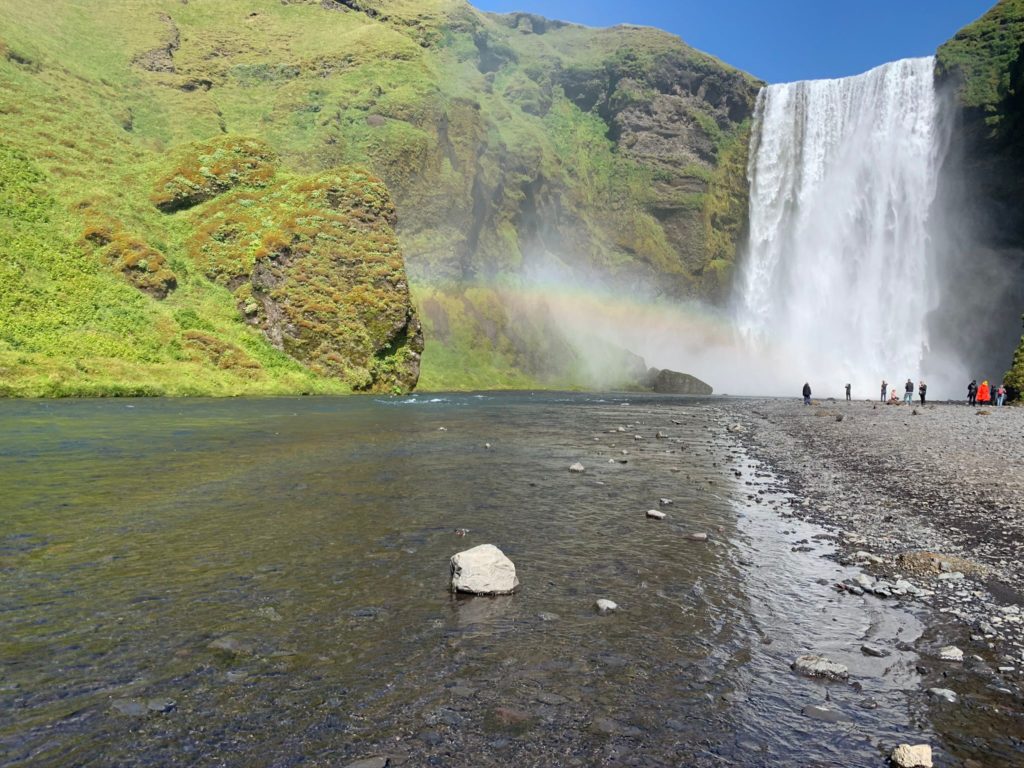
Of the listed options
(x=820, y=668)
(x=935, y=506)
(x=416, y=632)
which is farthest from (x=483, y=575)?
(x=935, y=506)

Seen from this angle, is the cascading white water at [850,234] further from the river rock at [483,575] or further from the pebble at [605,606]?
the river rock at [483,575]

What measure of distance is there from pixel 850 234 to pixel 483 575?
9880cm

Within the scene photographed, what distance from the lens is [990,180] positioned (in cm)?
7600

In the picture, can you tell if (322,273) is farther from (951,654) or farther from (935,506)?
(951,654)

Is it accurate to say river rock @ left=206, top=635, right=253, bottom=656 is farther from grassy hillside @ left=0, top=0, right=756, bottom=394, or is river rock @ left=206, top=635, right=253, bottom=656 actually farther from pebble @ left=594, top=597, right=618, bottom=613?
grassy hillside @ left=0, top=0, right=756, bottom=394

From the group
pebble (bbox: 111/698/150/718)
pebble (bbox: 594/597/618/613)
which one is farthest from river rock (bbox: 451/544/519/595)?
pebble (bbox: 111/698/150/718)

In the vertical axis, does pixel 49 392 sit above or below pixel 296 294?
below

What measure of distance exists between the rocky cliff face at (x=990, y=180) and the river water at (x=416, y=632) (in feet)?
280

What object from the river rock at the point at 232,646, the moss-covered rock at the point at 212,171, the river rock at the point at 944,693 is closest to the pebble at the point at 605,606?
the river rock at the point at 944,693

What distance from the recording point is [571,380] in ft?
323

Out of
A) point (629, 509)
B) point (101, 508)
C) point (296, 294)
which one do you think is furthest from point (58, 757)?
point (296, 294)

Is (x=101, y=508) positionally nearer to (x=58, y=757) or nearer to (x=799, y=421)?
(x=58, y=757)

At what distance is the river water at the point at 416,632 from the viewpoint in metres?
4.45

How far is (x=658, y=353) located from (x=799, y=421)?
8259 centimetres
